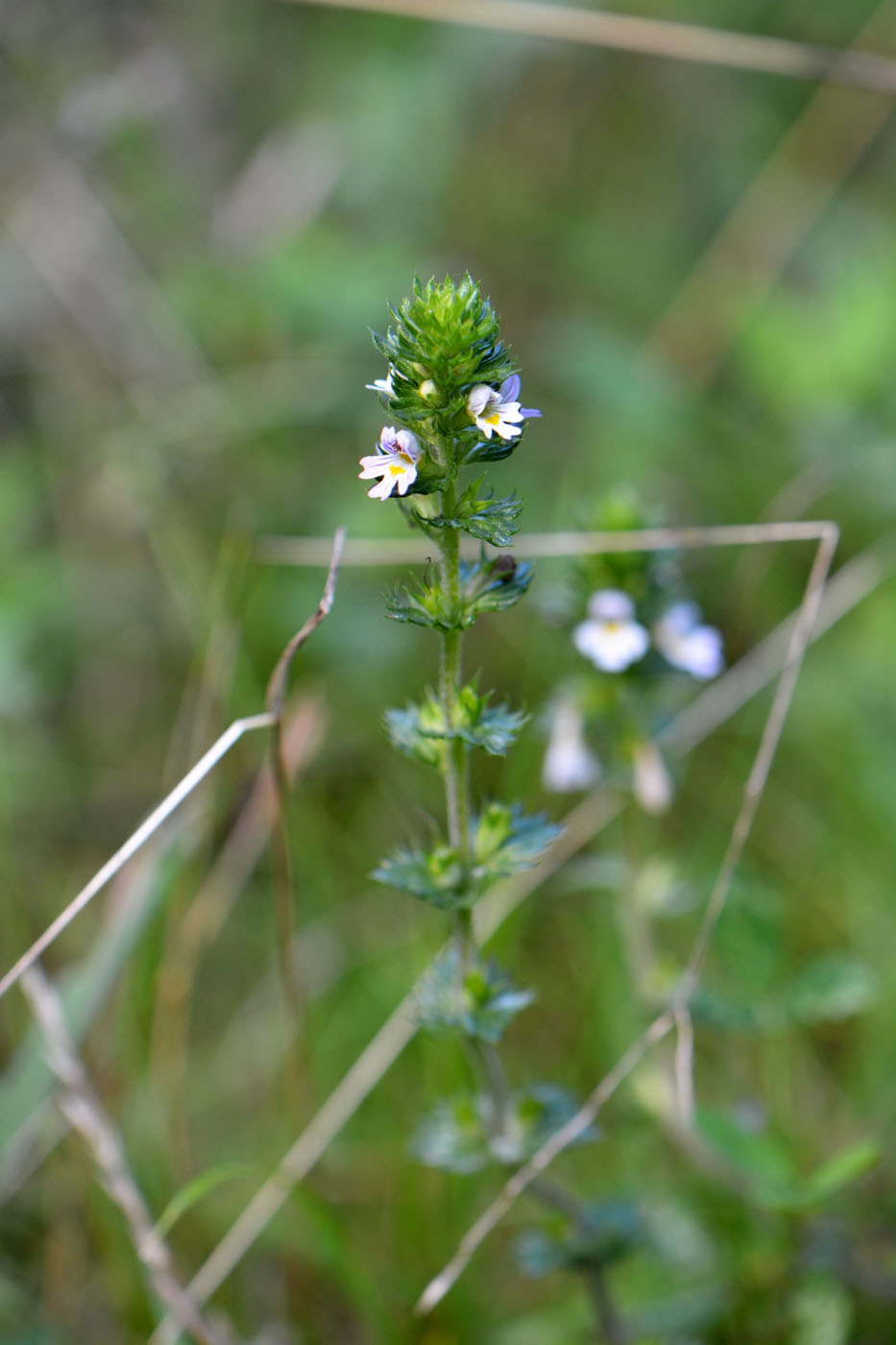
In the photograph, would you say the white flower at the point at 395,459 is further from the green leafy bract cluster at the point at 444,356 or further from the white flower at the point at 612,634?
the white flower at the point at 612,634

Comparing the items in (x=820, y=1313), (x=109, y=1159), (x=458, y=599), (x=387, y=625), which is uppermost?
(x=387, y=625)

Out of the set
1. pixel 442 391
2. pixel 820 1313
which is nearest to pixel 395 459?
pixel 442 391

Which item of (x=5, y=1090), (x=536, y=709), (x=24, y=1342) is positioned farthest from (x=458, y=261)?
(x=24, y=1342)

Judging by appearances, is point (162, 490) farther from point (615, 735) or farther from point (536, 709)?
point (615, 735)

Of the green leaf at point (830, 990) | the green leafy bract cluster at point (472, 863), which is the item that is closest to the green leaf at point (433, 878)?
the green leafy bract cluster at point (472, 863)

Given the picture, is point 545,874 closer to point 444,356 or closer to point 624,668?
point 624,668
